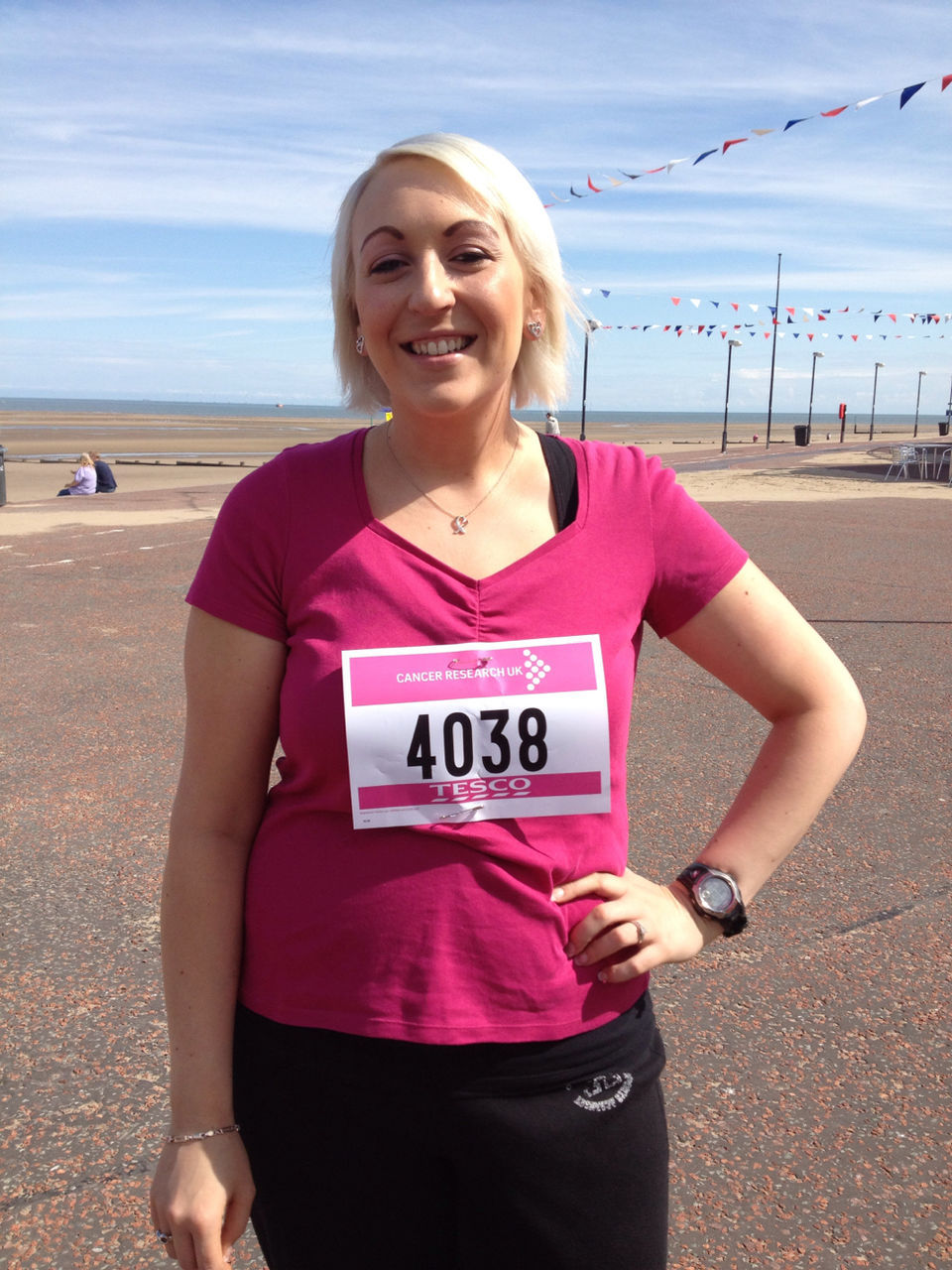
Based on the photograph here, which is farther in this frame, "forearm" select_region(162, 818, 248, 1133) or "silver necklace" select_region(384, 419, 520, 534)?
"silver necklace" select_region(384, 419, 520, 534)

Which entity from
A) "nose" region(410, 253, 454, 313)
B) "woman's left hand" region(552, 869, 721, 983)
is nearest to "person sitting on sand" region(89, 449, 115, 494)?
"nose" region(410, 253, 454, 313)

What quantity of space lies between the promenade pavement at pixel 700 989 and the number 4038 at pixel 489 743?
637 mm

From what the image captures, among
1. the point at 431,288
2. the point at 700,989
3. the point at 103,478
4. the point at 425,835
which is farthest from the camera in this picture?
the point at 103,478

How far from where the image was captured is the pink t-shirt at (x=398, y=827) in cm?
155

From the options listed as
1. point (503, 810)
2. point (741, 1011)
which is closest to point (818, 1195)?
point (741, 1011)

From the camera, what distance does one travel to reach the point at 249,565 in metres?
1.61

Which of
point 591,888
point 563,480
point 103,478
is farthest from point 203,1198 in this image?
point 103,478

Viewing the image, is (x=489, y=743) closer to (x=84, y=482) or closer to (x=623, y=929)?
(x=623, y=929)

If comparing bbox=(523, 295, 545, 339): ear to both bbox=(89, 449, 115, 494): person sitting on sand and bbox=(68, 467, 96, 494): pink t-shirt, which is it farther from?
bbox=(89, 449, 115, 494): person sitting on sand

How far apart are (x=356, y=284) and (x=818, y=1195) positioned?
7.58 ft

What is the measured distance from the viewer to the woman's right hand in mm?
1586

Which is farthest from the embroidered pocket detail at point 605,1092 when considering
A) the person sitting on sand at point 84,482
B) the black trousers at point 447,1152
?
the person sitting on sand at point 84,482

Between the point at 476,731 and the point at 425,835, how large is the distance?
155 millimetres

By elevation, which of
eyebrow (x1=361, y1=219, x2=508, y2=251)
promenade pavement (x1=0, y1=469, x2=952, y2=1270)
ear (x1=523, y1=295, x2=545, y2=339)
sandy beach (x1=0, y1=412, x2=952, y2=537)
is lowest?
sandy beach (x1=0, y1=412, x2=952, y2=537)
